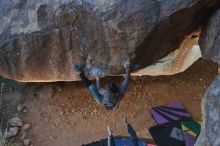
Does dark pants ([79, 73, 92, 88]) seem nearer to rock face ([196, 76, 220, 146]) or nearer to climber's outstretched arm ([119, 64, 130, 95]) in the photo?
climber's outstretched arm ([119, 64, 130, 95])

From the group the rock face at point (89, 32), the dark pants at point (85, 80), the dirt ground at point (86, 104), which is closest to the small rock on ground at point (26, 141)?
the dirt ground at point (86, 104)

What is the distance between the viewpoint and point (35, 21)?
277cm

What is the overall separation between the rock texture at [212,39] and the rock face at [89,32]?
0.21ft

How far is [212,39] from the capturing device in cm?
253

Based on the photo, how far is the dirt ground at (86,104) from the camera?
10.8ft

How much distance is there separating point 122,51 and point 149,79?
0.99m

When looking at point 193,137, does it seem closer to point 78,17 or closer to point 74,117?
point 74,117

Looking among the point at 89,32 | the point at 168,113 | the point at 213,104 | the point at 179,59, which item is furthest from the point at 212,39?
the point at 168,113

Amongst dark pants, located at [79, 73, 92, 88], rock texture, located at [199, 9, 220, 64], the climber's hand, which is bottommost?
dark pants, located at [79, 73, 92, 88]

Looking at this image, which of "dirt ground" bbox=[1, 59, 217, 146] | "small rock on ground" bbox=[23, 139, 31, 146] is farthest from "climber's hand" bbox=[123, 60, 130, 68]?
"small rock on ground" bbox=[23, 139, 31, 146]

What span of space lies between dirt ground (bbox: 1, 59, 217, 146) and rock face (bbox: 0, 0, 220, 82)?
0.46m

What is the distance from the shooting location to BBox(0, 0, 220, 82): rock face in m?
2.48

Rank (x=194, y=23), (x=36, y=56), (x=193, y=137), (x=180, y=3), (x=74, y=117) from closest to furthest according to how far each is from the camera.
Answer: (x=180, y=3) < (x=194, y=23) < (x=36, y=56) < (x=193, y=137) < (x=74, y=117)

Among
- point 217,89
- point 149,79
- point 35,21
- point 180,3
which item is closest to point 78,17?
point 35,21
